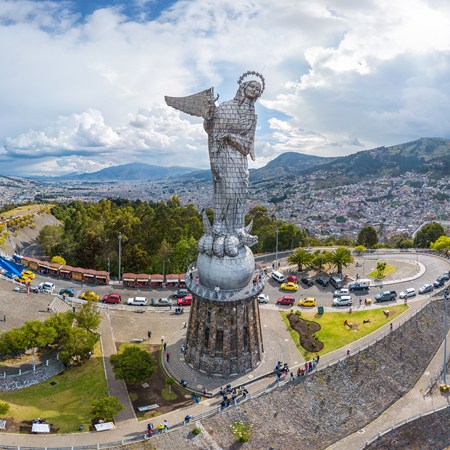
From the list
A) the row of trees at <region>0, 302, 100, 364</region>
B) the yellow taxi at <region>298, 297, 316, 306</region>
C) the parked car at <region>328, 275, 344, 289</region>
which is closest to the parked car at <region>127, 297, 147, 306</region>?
the row of trees at <region>0, 302, 100, 364</region>

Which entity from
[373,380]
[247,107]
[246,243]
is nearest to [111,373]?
[246,243]

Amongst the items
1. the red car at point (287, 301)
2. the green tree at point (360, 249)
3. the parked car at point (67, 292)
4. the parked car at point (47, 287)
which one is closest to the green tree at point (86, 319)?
the parked car at point (67, 292)

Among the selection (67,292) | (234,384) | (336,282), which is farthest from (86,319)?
(336,282)

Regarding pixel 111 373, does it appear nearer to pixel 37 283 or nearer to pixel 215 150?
pixel 215 150

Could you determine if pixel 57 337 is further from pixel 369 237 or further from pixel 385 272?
pixel 369 237

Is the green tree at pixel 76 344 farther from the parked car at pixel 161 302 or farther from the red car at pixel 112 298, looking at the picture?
the parked car at pixel 161 302

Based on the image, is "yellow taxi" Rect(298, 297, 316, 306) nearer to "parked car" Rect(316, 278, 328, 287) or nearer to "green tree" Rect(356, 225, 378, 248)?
"parked car" Rect(316, 278, 328, 287)
